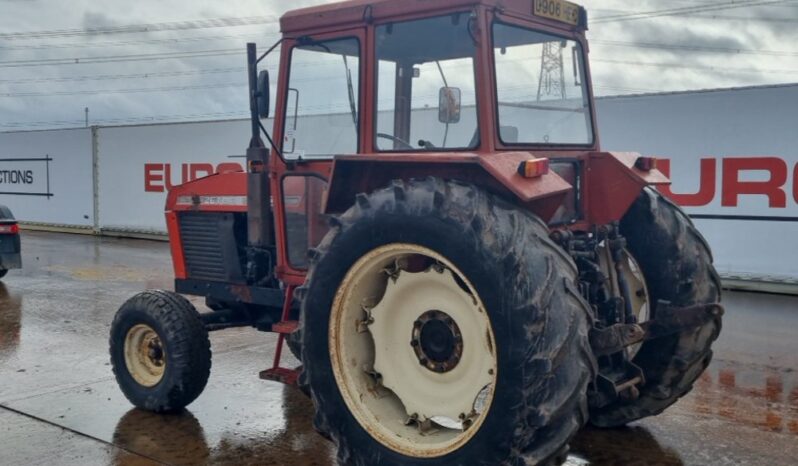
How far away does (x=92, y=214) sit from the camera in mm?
18859

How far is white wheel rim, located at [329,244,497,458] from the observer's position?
382 cm

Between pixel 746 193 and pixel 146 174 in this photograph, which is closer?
pixel 746 193

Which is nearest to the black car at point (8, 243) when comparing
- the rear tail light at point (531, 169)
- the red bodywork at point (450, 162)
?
the red bodywork at point (450, 162)

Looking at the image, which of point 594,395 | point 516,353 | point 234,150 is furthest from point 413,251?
point 234,150

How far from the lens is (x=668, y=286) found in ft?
15.7

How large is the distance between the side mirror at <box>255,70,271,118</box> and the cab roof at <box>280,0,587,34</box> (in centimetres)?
35

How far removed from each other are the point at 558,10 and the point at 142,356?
3.42 m

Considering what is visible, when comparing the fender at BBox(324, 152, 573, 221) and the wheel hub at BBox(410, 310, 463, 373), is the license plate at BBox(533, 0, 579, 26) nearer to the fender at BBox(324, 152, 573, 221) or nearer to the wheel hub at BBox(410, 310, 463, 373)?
the fender at BBox(324, 152, 573, 221)

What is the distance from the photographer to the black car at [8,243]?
36.6 feet

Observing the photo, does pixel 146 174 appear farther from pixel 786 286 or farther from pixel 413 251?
pixel 413 251

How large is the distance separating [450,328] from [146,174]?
48.5ft

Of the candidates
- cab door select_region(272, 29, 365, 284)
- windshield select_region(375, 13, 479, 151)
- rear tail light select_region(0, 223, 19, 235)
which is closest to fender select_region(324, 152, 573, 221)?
windshield select_region(375, 13, 479, 151)

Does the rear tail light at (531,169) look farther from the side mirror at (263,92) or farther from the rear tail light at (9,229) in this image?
the rear tail light at (9,229)

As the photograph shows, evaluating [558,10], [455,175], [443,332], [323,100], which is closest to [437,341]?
[443,332]
